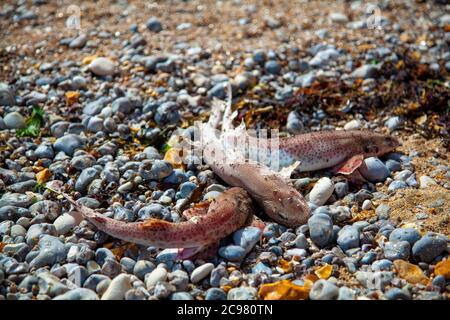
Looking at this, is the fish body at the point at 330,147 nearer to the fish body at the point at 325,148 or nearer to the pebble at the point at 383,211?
the fish body at the point at 325,148

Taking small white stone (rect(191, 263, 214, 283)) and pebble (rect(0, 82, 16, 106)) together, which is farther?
pebble (rect(0, 82, 16, 106))

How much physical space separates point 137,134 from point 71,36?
10.4 ft

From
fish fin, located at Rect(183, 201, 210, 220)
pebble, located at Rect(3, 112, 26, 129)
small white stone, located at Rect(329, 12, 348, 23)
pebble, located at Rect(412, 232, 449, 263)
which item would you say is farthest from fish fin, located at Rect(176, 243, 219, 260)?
small white stone, located at Rect(329, 12, 348, 23)

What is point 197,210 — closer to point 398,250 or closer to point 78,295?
point 78,295

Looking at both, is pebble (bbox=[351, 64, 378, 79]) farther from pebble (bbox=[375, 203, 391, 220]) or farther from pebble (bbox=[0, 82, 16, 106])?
pebble (bbox=[0, 82, 16, 106])

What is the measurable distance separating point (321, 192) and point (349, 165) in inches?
25.7

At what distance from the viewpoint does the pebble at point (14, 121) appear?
6.52 metres

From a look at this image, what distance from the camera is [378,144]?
589cm

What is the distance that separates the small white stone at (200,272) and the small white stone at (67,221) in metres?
1.32

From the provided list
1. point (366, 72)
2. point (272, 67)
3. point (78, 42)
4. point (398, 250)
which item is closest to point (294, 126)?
point (272, 67)

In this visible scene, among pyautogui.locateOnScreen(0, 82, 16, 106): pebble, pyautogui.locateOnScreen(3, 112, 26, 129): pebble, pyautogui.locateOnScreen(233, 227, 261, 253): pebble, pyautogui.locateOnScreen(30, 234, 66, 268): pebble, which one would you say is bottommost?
pyautogui.locateOnScreen(233, 227, 261, 253): pebble

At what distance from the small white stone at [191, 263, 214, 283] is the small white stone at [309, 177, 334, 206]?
1378 mm

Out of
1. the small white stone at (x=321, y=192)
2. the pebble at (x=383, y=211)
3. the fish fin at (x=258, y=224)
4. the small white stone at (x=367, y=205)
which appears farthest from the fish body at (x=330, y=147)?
the fish fin at (x=258, y=224)

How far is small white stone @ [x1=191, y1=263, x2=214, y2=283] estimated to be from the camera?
4270 millimetres
